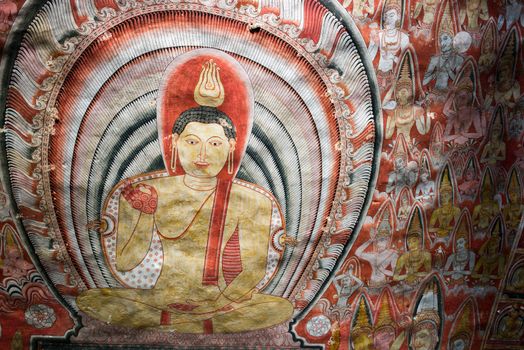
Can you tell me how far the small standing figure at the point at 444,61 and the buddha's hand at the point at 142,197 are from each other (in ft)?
6.04

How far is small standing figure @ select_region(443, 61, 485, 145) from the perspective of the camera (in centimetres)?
382

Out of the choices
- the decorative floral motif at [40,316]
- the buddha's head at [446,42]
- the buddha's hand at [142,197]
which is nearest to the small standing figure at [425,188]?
the buddha's head at [446,42]

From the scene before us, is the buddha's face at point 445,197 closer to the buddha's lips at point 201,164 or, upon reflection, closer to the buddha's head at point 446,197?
the buddha's head at point 446,197

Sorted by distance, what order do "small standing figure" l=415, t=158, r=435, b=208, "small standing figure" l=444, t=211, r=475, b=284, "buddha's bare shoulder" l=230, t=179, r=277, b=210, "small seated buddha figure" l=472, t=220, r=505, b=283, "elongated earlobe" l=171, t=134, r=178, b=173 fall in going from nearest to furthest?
"elongated earlobe" l=171, t=134, r=178, b=173, "buddha's bare shoulder" l=230, t=179, r=277, b=210, "small standing figure" l=415, t=158, r=435, b=208, "small standing figure" l=444, t=211, r=475, b=284, "small seated buddha figure" l=472, t=220, r=505, b=283

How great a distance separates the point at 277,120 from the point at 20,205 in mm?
1603

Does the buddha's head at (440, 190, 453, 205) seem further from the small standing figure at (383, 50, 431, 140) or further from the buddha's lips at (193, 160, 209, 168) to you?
the buddha's lips at (193, 160, 209, 168)

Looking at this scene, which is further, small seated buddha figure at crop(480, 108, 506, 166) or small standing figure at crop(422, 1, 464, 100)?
small seated buddha figure at crop(480, 108, 506, 166)

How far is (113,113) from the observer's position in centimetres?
340

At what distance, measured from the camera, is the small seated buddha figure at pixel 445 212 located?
13.1ft

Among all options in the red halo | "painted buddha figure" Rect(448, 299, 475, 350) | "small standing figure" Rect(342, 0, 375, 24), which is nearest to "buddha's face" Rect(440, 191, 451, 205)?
"painted buddha figure" Rect(448, 299, 475, 350)

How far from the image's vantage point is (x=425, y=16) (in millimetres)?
3605

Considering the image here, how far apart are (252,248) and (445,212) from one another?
1.38 m

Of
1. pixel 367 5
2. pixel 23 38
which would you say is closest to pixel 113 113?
pixel 23 38

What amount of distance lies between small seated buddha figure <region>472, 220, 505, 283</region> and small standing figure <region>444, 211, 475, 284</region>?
0.25 feet
